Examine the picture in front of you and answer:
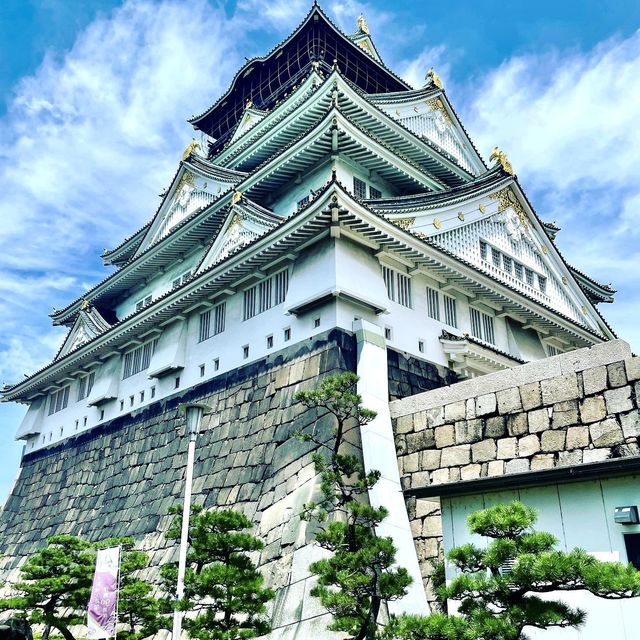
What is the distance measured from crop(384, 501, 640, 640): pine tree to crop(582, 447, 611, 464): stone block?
2961mm

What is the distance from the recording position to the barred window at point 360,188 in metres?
22.0

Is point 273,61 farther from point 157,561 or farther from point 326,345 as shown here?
point 157,561

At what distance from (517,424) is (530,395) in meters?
0.54

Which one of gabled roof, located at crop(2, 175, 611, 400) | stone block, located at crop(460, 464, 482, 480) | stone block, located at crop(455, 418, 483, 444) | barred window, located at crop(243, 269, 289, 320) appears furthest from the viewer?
barred window, located at crop(243, 269, 289, 320)

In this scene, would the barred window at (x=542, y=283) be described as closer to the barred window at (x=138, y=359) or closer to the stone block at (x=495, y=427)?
the stone block at (x=495, y=427)

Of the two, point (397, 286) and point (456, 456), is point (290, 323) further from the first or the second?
point (456, 456)

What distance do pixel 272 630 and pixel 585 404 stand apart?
21.7 ft

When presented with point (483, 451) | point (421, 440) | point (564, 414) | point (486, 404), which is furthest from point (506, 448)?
point (421, 440)

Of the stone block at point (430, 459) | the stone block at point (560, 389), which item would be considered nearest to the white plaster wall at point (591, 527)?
the stone block at point (560, 389)

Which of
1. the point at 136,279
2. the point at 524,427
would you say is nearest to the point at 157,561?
the point at 524,427

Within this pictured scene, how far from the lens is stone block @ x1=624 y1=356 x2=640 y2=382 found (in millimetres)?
10117

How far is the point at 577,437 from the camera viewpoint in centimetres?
1061

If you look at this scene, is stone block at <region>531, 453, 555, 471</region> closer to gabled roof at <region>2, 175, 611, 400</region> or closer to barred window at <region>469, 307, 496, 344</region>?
gabled roof at <region>2, 175, 611, 400</region>

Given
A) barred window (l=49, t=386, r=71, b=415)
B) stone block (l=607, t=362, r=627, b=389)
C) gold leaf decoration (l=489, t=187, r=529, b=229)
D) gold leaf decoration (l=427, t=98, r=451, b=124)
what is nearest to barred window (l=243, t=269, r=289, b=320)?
gold leaf decoration (l=489, t=187, r=529, b=229)
